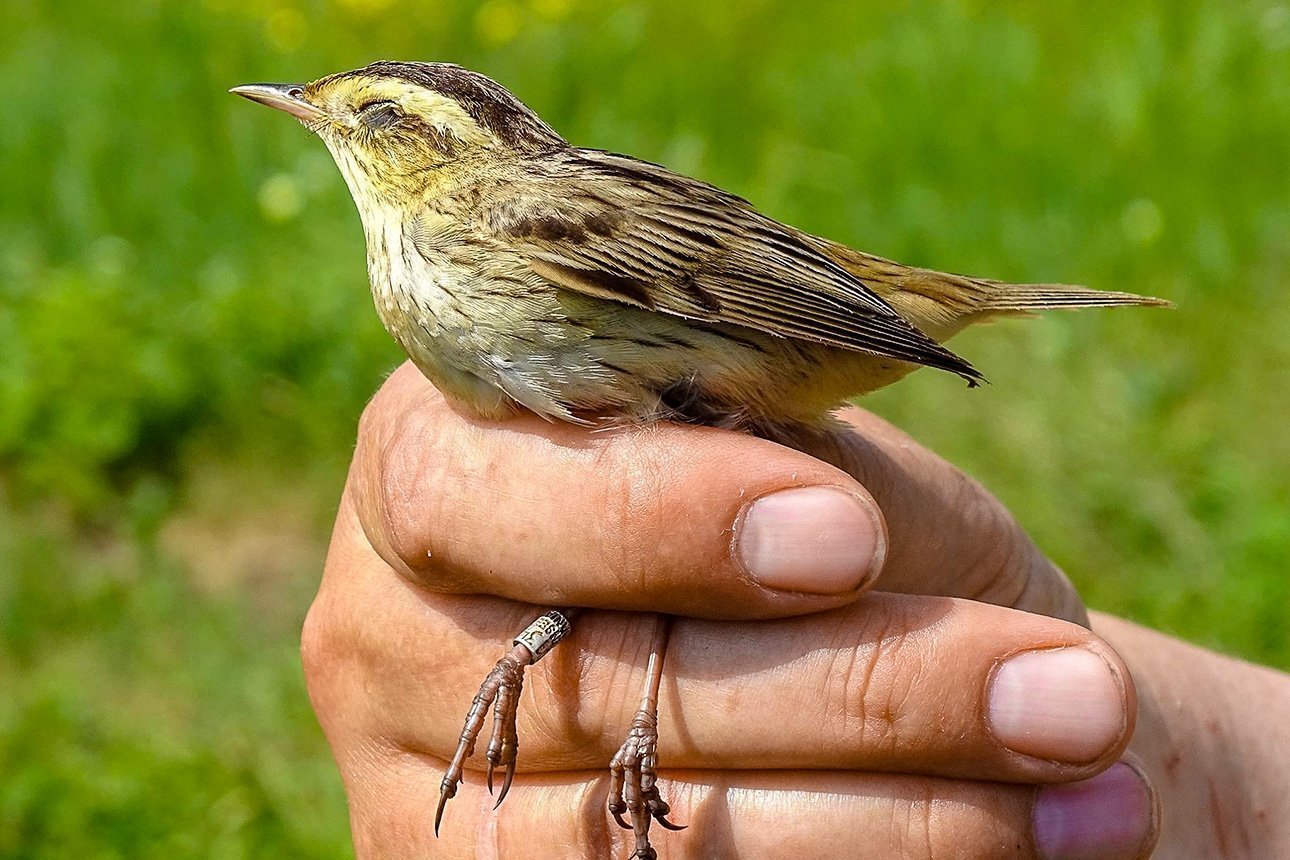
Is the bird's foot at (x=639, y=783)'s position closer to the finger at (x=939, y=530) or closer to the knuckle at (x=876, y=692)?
the knuckle at (x=876, y=692)

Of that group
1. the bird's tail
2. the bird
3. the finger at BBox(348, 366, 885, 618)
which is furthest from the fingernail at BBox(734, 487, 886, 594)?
the bird's tail

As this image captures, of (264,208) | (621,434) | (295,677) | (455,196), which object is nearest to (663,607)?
(621,434)

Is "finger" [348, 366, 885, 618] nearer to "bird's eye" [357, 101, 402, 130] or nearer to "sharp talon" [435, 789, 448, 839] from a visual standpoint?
"sharp talon" [435, 789, 448, 839]

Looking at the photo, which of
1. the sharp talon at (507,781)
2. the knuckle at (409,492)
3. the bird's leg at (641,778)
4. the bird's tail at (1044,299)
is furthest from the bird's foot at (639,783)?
the bird's tail at (1044,299)

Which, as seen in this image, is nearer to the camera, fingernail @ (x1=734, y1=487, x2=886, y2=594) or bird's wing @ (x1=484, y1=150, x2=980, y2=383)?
fingernail @ (x1=734, y1=487, x2=886, y2=594)

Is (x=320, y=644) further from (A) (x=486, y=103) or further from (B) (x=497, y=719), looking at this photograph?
(A) (x=486, y=103)

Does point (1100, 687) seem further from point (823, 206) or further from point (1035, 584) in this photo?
point (823, 206)
